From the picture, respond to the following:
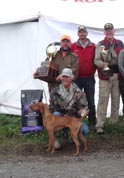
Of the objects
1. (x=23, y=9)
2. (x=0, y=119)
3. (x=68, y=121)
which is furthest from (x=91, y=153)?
(x=23, y=9)

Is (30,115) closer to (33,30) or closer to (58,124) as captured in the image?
(58,124)

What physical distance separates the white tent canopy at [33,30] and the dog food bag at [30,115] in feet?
4.00

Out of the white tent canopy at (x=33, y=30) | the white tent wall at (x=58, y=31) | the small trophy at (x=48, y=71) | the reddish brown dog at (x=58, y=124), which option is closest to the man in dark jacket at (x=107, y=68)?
the small trophy at (x=48, y=71)

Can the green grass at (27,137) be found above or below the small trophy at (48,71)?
below

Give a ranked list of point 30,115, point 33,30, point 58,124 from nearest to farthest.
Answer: point 58,124
point 30,115
point 33,30

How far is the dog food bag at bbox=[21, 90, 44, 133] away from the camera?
7902mm

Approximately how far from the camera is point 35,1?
9.72 metres

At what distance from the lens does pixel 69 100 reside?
7.25 metres

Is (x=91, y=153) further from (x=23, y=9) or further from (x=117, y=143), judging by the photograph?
(x=23, y=9)

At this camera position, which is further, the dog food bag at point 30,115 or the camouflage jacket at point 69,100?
the dog food bag at point 30,115

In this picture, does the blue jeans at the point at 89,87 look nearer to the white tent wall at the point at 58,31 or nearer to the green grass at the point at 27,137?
the green grass at the point at 27,137

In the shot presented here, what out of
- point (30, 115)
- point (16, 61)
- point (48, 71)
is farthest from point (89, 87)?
point (16, 61)

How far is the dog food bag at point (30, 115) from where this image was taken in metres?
7.90

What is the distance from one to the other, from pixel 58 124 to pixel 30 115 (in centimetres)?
96
